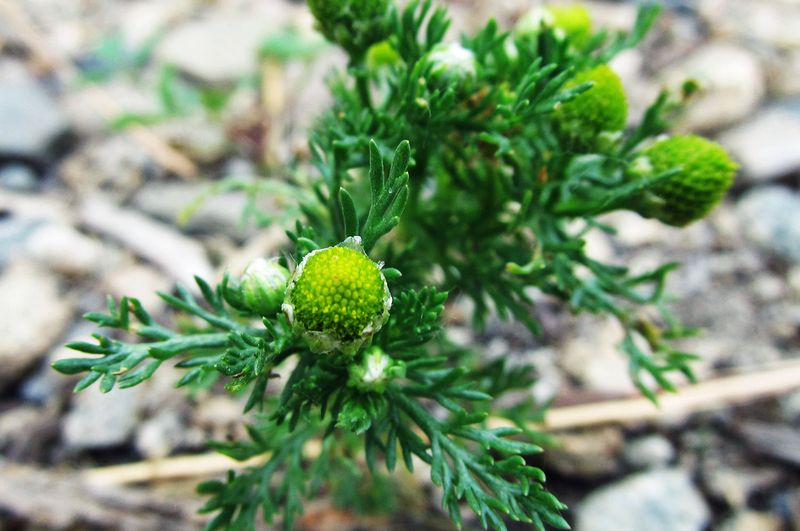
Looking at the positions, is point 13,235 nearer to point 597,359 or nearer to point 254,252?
point 254,252

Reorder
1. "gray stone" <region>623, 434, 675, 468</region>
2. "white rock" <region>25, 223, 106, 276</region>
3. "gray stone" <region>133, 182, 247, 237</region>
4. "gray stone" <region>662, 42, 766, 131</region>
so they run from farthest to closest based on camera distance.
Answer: "gray stone" <region>662, 42, 766, 131</region>
"gray stone" <region>133, 182, 247, 237</region>
"white rock" <region>25, 223, 106, 276</region>
"gray stone" <region>623, 434, 675, 468</region>

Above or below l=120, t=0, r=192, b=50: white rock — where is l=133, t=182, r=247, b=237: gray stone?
below

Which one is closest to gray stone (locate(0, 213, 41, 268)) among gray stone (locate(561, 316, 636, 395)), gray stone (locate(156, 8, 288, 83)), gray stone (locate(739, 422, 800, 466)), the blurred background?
the blurred background

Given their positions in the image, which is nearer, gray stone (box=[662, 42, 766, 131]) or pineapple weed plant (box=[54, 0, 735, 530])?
pineapple weed plant (box=[54, 0, 735, 530])

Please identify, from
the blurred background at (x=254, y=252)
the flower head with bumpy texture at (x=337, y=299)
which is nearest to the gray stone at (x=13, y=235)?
the blurred background at (x=254, y=252)

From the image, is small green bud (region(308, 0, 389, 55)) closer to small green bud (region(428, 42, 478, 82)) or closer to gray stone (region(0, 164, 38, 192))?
small green bud (region(428, 42, 478, 82))

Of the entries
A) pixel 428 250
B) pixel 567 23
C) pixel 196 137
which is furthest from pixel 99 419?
pixel 567 23

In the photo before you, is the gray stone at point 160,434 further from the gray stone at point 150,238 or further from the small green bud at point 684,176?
the small green bud at point 684,176
